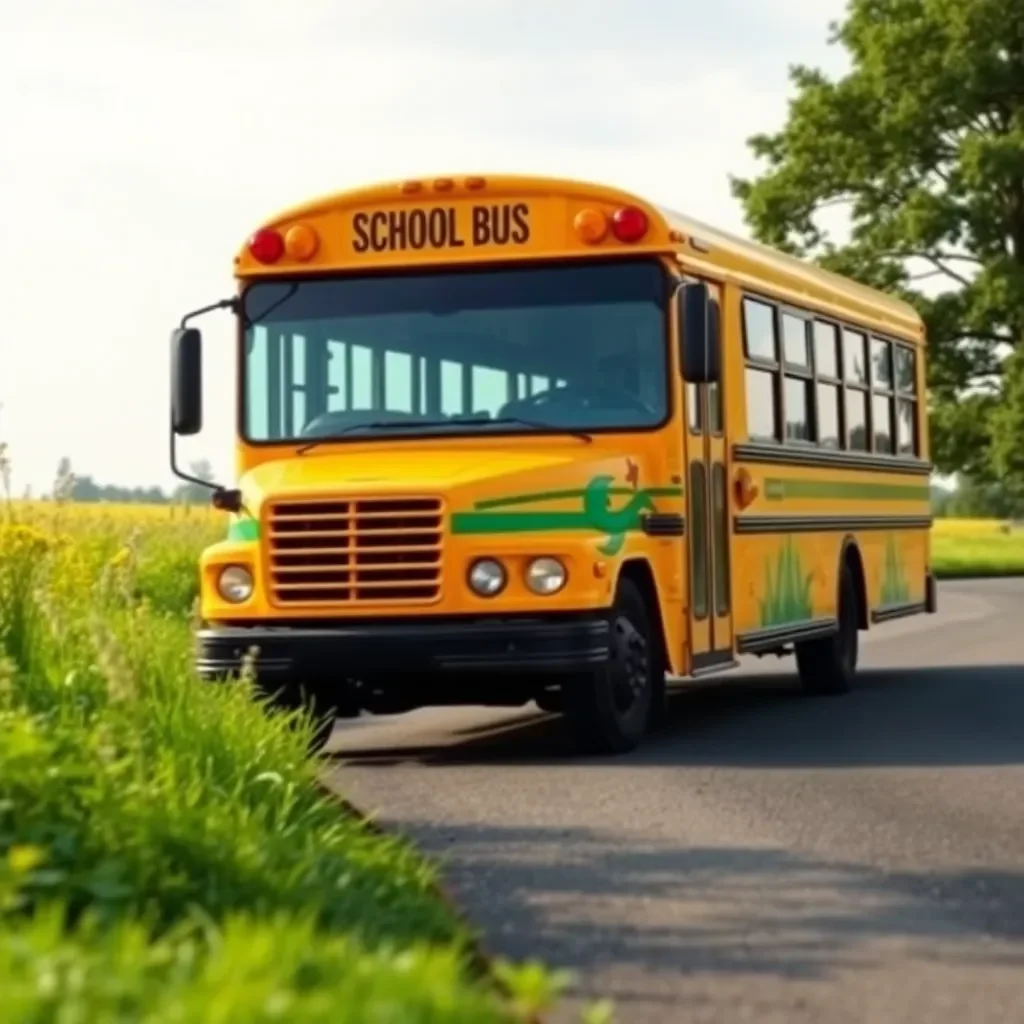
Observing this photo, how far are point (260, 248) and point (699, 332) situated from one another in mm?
2329

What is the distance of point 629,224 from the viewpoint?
15047mm

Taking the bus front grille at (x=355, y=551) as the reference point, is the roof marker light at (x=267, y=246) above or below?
above

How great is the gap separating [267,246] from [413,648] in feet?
8.50

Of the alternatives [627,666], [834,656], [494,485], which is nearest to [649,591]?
[627,666]

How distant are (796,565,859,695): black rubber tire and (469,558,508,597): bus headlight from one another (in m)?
5.42

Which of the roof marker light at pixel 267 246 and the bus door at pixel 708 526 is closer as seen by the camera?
the bus door at pixel 708 526

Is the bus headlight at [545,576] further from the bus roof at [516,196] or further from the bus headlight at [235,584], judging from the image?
the bus roof at [516,196]

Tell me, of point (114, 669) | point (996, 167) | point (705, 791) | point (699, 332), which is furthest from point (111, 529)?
point (996, 167)

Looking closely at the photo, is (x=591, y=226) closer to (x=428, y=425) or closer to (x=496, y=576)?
(x=428, y=425)

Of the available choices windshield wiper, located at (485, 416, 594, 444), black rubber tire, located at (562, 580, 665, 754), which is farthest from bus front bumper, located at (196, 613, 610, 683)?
windshield wiper, located at (485, 416, 594, 444)

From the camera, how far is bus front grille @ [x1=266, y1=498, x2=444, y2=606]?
14.1 meters

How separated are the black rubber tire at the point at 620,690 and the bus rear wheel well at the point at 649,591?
0.04 meters

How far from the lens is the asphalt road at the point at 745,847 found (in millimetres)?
7820

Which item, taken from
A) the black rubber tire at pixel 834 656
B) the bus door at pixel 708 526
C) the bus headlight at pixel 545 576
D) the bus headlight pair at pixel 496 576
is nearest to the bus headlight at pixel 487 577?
the bus headlight pair at pixel 496 576
